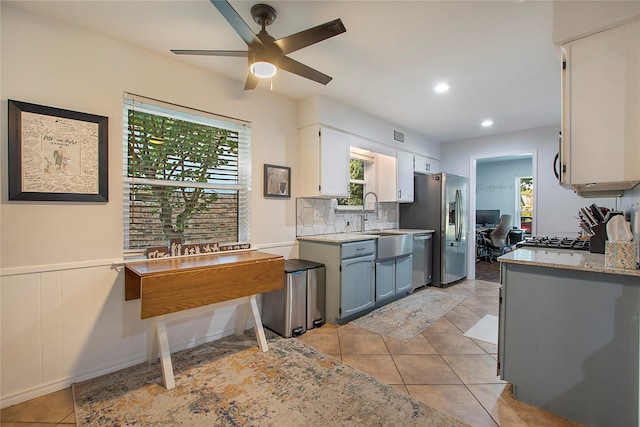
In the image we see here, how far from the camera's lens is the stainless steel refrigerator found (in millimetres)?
4363

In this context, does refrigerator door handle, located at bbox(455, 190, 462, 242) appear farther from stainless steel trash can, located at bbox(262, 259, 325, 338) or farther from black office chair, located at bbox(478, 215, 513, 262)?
stainless steel trash can, located at bbox(262, 259, 325, 338)

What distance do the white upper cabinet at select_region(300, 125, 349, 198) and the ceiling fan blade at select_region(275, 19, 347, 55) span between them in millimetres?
1434

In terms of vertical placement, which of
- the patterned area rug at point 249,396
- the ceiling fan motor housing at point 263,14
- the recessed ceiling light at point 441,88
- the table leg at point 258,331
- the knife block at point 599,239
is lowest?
the patterned area rug at point 249,396

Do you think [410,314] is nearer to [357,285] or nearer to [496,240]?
[357,285]

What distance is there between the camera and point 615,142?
158 cm

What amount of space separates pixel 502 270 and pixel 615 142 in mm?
912

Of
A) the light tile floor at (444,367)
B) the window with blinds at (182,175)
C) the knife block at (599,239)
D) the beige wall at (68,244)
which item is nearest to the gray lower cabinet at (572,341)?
the light tile floor at (444,367)

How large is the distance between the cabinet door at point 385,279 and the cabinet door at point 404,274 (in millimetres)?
94

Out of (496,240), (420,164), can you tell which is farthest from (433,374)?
(496,240)

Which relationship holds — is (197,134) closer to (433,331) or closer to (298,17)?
(298,17)

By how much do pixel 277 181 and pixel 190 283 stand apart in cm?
149

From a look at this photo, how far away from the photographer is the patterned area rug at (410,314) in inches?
111

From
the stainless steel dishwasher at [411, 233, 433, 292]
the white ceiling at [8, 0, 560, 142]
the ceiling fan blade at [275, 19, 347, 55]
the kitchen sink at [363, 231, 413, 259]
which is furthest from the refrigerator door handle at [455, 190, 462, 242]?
the ceiling fan blade at [275, 19, 347, 55]

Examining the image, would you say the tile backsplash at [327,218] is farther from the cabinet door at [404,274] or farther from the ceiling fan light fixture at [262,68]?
the ceiling fan light fixture at [262,68]
